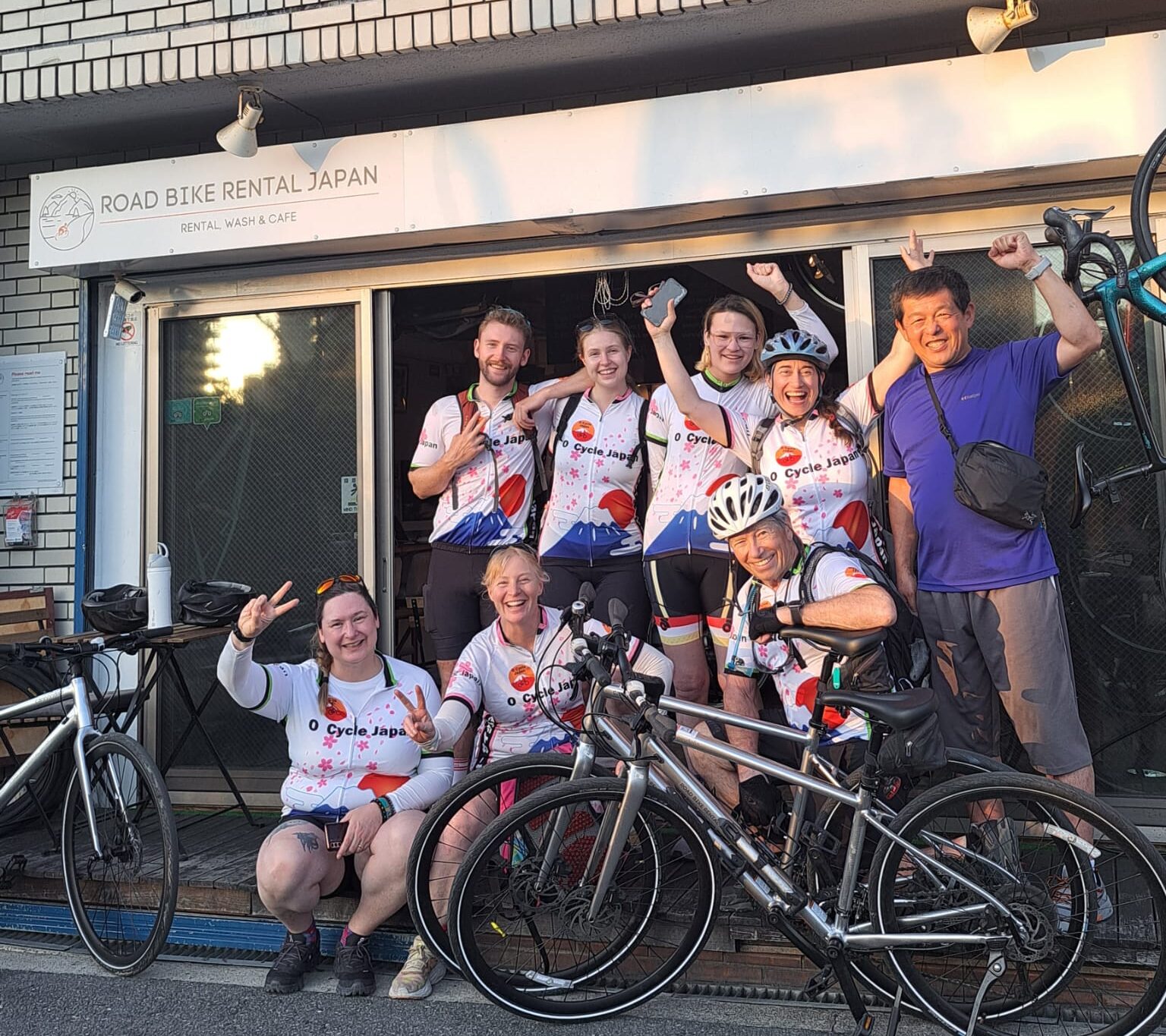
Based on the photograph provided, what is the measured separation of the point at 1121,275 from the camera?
11.6 feet

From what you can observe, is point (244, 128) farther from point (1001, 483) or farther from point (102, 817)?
point (1001, 483)

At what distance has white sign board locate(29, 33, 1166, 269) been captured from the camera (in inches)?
154

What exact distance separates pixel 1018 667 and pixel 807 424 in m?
1.08

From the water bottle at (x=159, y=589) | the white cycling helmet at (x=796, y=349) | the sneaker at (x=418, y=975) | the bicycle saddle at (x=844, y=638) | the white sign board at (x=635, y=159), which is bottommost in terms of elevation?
the sneaker at (x=418, y=975)

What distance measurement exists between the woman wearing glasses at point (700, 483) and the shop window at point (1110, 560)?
100 centimetres

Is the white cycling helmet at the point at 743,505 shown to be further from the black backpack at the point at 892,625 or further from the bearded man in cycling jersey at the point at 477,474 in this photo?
the bearded man in cycling jersey at the point at 477,474

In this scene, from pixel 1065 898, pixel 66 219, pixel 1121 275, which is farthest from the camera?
pixel 66 219

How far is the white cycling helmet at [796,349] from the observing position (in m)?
3.82

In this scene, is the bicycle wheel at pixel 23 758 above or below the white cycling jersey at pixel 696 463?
below

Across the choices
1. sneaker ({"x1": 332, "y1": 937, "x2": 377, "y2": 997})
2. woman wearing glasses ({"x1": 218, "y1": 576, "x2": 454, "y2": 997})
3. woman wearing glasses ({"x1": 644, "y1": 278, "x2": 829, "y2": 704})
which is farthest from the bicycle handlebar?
woman wearing glasses ({"x1": 644, "y1": 278, "x2": 829, "y2": 704})

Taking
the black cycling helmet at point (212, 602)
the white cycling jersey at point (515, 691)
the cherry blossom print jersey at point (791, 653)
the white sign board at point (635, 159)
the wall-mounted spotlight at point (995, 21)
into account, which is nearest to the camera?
the cherry blossom print jersey at point (791, 653)

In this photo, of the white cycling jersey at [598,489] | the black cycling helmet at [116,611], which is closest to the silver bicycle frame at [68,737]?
the black cycling helmet at [116,611]

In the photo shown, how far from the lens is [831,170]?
412 centimetres

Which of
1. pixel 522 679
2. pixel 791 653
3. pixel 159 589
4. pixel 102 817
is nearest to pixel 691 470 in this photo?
pixel 791 653
